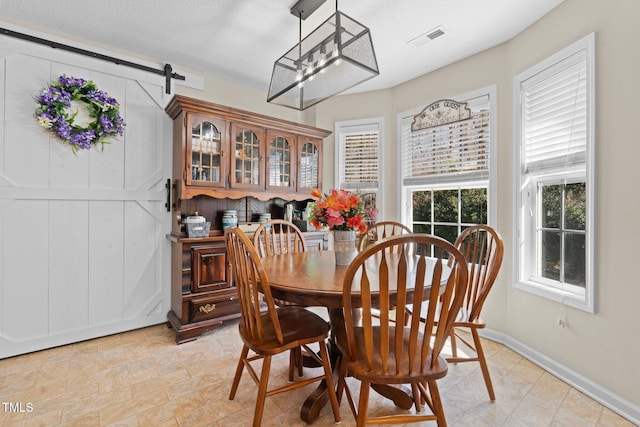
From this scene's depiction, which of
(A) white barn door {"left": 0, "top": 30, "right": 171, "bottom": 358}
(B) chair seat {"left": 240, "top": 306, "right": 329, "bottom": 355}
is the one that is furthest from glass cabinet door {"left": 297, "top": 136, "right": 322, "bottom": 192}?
(B) chair seat {"left": 240, "top": 306, "right": 329, "bottom": 355}

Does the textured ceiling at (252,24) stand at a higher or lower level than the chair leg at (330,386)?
higher

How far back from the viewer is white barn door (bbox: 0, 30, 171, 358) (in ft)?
7.52

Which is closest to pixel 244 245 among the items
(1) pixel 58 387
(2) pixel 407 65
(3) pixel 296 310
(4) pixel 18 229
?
(3) pixel 296 310

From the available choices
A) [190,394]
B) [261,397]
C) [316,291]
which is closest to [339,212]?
[316,291]

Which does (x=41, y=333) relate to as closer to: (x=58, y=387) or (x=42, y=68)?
(x=58, y=387)

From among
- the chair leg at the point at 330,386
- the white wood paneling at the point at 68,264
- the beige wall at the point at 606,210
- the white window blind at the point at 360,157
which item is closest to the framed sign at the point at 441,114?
the beige wall at the point at 606,210

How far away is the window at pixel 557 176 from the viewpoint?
1.92m

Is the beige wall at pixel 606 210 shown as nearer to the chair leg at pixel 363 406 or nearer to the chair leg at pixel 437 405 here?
the chair leg at pixel 437 405

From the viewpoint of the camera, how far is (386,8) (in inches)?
85.0

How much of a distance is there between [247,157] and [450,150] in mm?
2059

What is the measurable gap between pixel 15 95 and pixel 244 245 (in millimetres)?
2407

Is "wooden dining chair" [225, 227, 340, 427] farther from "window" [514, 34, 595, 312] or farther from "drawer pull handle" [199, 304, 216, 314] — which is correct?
"window" [514, 34, 595, 312]

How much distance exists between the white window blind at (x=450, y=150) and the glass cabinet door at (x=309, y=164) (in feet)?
3.27

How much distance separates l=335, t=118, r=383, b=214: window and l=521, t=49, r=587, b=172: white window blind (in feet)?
5.00
